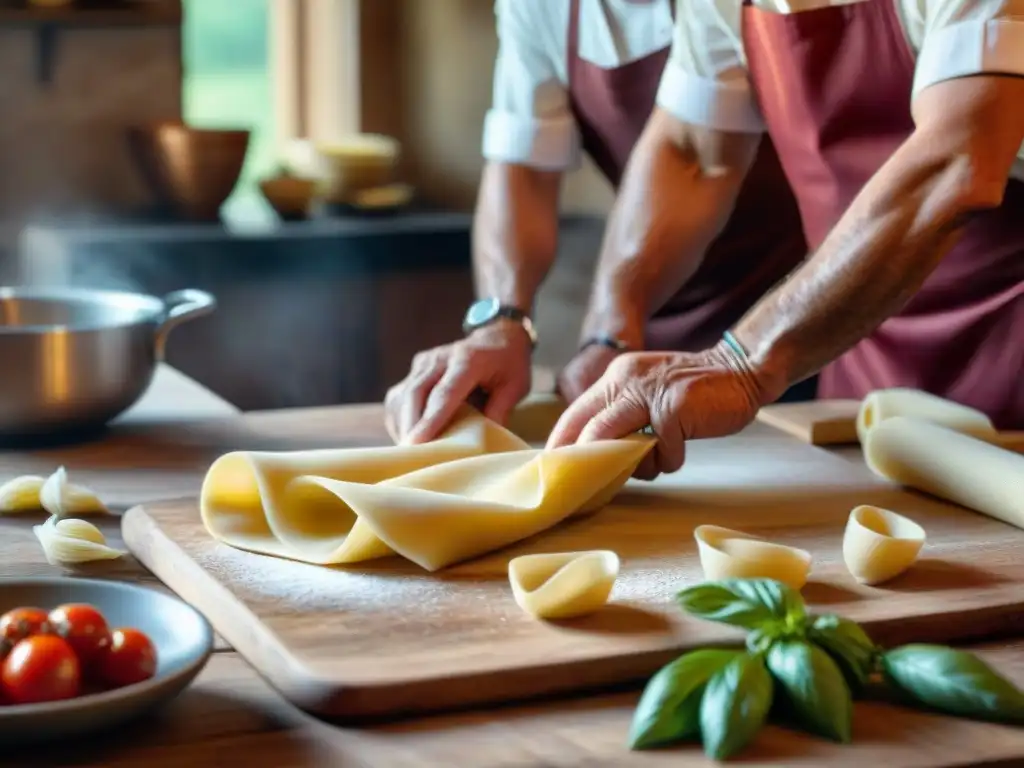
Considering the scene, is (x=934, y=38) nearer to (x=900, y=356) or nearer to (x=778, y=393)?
(x=778, y=393)

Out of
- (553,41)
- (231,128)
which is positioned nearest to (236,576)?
(553,41)

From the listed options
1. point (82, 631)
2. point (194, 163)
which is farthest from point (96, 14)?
point (82, 631)

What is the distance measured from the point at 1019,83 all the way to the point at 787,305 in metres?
0.30

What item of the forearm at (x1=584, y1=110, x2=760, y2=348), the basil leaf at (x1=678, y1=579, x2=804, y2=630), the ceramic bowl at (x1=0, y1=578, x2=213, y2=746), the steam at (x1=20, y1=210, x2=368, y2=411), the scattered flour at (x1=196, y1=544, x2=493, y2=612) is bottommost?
the steam at (x1=20, y1=210, x2=368, y2=411)

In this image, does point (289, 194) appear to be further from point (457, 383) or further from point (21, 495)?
point (21, 495)

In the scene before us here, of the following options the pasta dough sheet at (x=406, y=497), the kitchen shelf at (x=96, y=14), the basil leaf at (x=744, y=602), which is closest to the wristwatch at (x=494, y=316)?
the pasta dough sheet at (x=406, y=497)

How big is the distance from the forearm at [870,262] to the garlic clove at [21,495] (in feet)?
2.26

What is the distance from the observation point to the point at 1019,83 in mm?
1422

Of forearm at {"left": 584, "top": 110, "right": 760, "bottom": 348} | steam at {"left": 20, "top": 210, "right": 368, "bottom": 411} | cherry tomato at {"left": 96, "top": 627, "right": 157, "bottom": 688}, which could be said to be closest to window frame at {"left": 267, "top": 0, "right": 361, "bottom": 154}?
steam at {"left": 20, "top": 210, "right": 368, "bottom": 411}

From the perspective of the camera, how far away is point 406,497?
3.96 ft

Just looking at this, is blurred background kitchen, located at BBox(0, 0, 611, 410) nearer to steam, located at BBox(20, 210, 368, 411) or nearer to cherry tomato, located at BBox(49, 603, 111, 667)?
steam, located at BBox(20, 210, 368, 411)

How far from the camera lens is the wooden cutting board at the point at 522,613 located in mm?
966

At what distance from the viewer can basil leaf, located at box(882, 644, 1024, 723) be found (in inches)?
35.4

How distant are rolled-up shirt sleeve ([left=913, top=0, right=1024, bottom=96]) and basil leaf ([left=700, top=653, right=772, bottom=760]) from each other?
78cm
